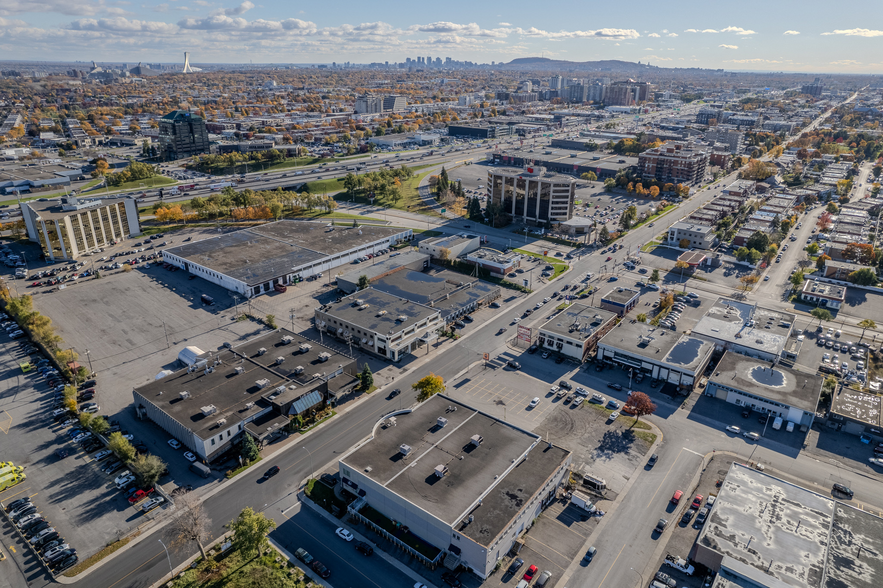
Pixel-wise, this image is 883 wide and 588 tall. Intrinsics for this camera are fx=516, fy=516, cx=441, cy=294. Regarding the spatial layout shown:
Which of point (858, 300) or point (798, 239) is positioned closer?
point (858, 300)

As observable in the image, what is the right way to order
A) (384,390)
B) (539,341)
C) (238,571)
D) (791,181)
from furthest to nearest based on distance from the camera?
(791,181), (539,341), (384,390), (238,571)

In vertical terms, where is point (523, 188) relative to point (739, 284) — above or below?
above

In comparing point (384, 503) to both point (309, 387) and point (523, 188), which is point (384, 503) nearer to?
point (309, 387)

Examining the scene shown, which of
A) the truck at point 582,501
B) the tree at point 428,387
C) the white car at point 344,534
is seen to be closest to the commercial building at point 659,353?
the tree at point 428,387

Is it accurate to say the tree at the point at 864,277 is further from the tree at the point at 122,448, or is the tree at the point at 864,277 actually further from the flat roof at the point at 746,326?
the tree at the point at 122,448

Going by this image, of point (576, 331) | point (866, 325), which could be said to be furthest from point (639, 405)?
point (866, 325)

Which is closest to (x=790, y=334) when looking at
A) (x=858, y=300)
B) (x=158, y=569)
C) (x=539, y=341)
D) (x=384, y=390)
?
(x=858, y=300)

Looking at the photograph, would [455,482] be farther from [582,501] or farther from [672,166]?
[672,166]
